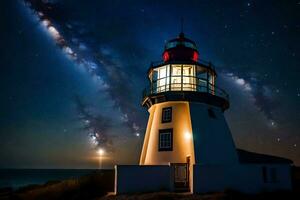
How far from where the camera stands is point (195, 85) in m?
19.8

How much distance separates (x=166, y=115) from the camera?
Result: 2033cm

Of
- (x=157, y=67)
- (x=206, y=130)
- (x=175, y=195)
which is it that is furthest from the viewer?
(x=157, y=67)

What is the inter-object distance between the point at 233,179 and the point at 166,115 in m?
6.41

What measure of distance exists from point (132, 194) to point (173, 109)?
266 inches

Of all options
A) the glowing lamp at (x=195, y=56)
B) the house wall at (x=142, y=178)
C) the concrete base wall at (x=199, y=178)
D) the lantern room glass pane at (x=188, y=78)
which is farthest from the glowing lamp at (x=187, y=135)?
the glowing lamp at (x=195, y=56)

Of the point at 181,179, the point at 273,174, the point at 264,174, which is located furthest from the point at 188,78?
the point at 273,174

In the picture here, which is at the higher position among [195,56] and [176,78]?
[195,56]

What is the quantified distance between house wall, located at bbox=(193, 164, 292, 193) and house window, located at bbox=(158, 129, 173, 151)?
124 inches

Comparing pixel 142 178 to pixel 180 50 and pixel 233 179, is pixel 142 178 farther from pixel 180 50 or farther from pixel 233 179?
pixel 180 50

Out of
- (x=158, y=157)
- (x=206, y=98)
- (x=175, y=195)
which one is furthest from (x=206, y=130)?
(x=175, y=195)

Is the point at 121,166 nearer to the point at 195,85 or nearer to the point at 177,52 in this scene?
the point at 195,85

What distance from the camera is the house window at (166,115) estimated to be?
20094 millimetres

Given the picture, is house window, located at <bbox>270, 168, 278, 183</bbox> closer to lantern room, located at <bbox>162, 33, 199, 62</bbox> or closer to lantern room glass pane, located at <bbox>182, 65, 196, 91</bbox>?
lantern room glass pane, located at <bbox>182, 65, 196, 91</bbox>

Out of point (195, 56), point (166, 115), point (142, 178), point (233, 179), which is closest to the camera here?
point (233, 179)
